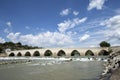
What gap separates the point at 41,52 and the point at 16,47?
69.2 m

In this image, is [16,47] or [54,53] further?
[16,47]

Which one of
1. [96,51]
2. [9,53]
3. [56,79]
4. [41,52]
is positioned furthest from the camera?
[9,53]

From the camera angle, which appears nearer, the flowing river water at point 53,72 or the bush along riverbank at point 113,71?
the bush along riverbank at point 113,71

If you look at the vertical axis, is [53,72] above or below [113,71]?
below

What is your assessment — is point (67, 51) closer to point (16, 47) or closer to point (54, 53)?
point (54, 53)

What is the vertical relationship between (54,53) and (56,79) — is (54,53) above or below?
above

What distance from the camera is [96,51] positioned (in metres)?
90.6

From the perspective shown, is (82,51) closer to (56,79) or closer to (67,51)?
(67,51)

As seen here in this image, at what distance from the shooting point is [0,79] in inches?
942

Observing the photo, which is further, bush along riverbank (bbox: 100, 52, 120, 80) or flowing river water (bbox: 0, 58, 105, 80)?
flowing river water (bbox: 0, 58, 105, 80)

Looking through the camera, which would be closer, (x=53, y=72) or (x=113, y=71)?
(x=113, y=71)

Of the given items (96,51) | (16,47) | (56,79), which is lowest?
(56,79)

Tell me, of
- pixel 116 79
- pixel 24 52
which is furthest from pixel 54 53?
pixel 116 79

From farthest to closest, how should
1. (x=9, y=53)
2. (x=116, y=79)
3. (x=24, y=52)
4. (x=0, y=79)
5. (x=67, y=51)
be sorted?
1. (x=9, y=53)
2. (x=24, y=52)
3. (x=67, y=51)
4. (x=0, y=79)
5. (x=116, y=79)
